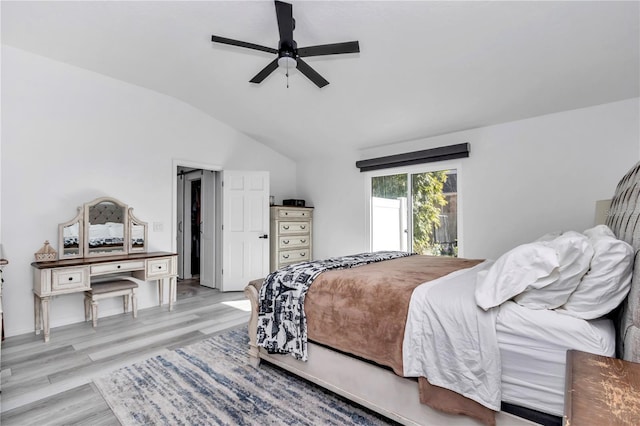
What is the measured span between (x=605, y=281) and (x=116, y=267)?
13.4 feet

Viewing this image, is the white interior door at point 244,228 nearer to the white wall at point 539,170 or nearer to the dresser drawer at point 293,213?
the dresser drawer at point 293,213

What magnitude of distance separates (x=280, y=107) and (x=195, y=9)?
175 centimetres

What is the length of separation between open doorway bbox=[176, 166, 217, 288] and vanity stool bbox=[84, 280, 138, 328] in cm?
165

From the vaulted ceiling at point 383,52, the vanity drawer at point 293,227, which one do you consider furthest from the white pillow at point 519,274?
the vanity drawer at point 293,227

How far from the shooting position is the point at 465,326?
148cm

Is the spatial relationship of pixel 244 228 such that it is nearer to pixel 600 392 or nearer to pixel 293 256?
pixel 293 256

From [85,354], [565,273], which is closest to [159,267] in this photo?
[85,354]

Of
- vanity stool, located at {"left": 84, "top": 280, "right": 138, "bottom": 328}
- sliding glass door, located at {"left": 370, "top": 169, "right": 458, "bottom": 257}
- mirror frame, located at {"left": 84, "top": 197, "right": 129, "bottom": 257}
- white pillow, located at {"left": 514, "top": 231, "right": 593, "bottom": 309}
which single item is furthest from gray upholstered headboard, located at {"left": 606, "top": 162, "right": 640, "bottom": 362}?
mirror frame, located at {"left": 84, "top": 197, "right": 129, "bottom": 257}

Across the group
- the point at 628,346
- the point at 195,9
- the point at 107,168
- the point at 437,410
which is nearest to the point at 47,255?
the point at 107,168

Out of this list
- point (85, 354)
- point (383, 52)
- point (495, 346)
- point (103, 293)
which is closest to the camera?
point (495, 346)

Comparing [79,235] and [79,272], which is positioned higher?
[79,235]

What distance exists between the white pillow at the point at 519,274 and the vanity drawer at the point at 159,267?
3.60 m

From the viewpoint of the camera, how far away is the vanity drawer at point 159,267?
372 cm

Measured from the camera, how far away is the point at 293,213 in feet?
18.0
